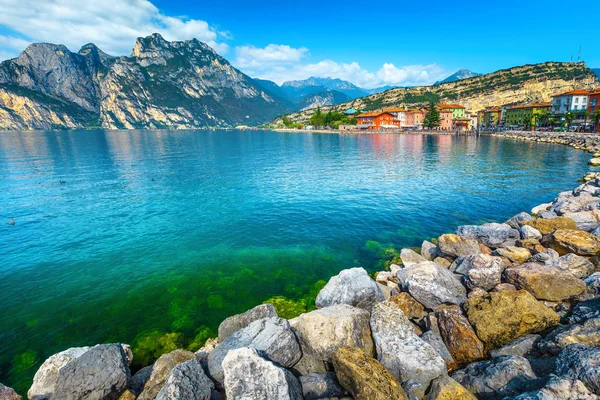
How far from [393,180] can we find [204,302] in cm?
3593

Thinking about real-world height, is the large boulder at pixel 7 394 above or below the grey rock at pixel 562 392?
below

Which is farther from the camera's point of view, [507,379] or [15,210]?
[15,210]

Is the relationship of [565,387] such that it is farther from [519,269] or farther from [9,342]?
[9,342]

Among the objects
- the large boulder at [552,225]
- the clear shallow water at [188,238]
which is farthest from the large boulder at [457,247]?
the large boulder at [552,225]

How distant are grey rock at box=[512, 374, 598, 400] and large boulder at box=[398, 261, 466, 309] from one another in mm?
5437

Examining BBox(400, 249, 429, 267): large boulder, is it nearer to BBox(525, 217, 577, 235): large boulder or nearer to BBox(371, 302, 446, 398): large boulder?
BBox(371, 302, 446, 398): large boulder

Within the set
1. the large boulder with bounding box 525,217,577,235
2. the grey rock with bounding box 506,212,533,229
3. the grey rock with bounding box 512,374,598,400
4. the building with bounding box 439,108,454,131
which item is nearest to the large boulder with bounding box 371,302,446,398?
the grey rock with bounding box 512,374,598,400

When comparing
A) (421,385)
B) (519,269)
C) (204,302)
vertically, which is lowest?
(204,302)

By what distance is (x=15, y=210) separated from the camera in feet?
102

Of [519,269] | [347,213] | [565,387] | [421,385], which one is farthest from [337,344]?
[347,213]

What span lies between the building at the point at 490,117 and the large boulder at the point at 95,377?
717ft

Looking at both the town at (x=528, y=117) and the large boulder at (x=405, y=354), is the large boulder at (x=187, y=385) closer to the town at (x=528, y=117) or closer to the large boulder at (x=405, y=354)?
the large boulder at (x=405, y=354)

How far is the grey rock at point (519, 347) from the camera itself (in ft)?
28.7

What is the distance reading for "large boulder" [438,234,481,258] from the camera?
1606 centimetres
